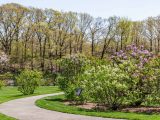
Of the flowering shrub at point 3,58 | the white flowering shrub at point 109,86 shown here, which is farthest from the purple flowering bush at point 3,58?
the white flowering shrub at point 109,86

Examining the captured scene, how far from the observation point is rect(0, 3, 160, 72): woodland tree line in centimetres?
7181

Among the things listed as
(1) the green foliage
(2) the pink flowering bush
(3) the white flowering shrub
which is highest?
(2) the pink flowering bush

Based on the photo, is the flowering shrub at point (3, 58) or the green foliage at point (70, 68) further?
the flowering shrub at point (3, 58)

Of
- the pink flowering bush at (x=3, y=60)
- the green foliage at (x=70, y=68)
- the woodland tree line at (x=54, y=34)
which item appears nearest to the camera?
the green foliage at (x=70, y=68)

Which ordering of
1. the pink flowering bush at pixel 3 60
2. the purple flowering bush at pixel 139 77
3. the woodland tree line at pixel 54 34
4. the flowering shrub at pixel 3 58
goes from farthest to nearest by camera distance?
the woodland tree line at pixel 54 34 → the pink flowering bush at pixel 3 60 → the flowering shrub at pixel 3 58 → the purple flowering bush at pixel 139 77

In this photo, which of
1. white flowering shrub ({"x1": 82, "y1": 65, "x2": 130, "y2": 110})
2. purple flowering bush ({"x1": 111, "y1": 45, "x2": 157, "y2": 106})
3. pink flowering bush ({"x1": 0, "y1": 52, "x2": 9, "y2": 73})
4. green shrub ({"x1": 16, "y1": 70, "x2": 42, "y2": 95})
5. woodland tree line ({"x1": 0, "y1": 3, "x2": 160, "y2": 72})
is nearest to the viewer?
white flowering shrub ({"x1": 82, "y1": 65, "x2": 130, "y2": 110})

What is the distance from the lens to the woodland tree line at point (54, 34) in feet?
236

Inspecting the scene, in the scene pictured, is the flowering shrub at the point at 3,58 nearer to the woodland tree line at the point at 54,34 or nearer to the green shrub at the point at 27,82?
the woodland tree line at the point at 54,34

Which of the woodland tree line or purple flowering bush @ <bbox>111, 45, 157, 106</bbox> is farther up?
the woodland tree line

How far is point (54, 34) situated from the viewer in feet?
241

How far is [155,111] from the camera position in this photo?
1825cm

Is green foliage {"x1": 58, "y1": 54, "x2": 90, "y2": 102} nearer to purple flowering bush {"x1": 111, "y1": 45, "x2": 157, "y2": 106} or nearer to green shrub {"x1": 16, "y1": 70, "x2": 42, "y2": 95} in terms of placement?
green shrub {"x1": 16, "y1": 70, "x2": 42, "y2": 95}

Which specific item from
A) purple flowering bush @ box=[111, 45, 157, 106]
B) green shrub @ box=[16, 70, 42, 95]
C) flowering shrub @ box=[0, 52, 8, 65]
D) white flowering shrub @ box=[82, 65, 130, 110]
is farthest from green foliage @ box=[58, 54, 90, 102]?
flowering shrub @ box=[0, 52, 8, 65]

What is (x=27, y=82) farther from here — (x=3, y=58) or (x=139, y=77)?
(x=3, y=58)
